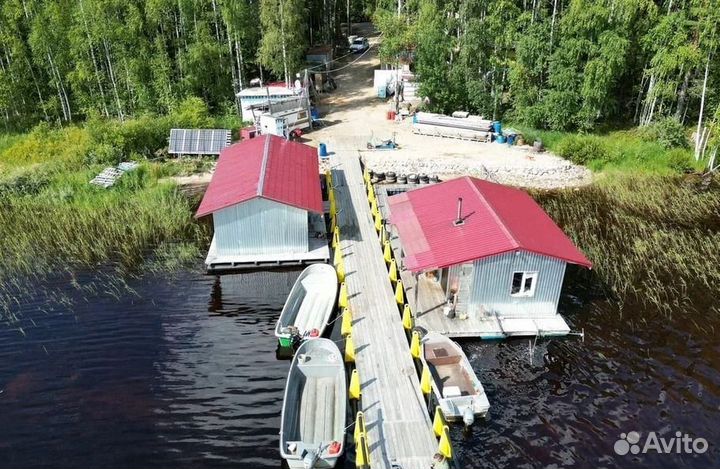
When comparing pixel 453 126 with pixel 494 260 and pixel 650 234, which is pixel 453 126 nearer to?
pixel 650 234

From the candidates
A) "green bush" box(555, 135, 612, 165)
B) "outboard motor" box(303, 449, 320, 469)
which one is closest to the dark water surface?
"outboard motor" box(303, 449, 320, 469)

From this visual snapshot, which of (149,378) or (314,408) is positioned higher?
(314,408)

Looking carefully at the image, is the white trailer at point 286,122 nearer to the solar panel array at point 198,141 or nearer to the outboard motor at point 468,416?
the solar panel array at point 198,141

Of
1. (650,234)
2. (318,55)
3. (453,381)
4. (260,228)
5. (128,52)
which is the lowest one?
(453,381)

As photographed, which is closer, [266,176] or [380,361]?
[380,361]

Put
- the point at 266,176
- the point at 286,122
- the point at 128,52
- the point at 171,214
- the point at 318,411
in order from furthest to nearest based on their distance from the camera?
the point at 128,52
the point at 286,122
the point at 171,214
the point at 266,176
the point at 318,411

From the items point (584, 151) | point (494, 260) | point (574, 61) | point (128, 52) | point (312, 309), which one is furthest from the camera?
point (128, 52)

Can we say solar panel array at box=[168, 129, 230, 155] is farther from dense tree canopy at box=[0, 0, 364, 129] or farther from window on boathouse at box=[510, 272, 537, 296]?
window on boathouse at box=[510, 272, 537, 296]

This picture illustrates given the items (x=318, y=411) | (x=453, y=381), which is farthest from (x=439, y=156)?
(x=318, y=411)
